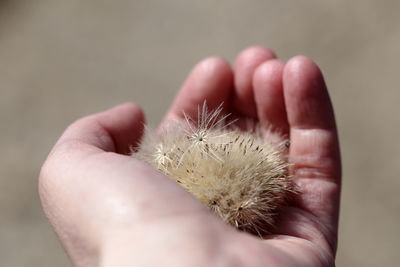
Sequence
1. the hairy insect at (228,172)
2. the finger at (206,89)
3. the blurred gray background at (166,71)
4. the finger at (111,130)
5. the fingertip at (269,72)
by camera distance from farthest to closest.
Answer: the blurred gray background at (166,71)
the finger at (206,89)
the fingertip at (269,72)
the finger at (111,130)
the hairy insect at (228,172)

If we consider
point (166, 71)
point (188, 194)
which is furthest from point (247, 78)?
point (166, 71)

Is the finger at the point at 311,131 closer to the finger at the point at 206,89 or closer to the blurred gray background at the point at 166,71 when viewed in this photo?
the finger at the point at 206,89

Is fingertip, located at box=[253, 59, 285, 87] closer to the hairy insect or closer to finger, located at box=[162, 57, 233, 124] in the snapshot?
finger, located at box=[162, 57, 233, 124]

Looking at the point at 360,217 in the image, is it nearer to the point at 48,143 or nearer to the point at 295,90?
the point at 295,90

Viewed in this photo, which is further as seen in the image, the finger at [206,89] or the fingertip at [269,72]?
the finger at [206,89]

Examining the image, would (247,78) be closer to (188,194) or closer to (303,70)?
(303,70)

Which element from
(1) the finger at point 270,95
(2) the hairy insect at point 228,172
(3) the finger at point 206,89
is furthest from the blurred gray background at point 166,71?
(2) the hairy insect at point 228,172

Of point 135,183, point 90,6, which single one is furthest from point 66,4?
point 135,183

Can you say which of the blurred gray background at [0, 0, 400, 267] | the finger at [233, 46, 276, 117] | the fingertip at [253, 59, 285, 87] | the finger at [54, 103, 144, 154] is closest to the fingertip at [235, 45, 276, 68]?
the finger at [233, 46, 276, 117]
